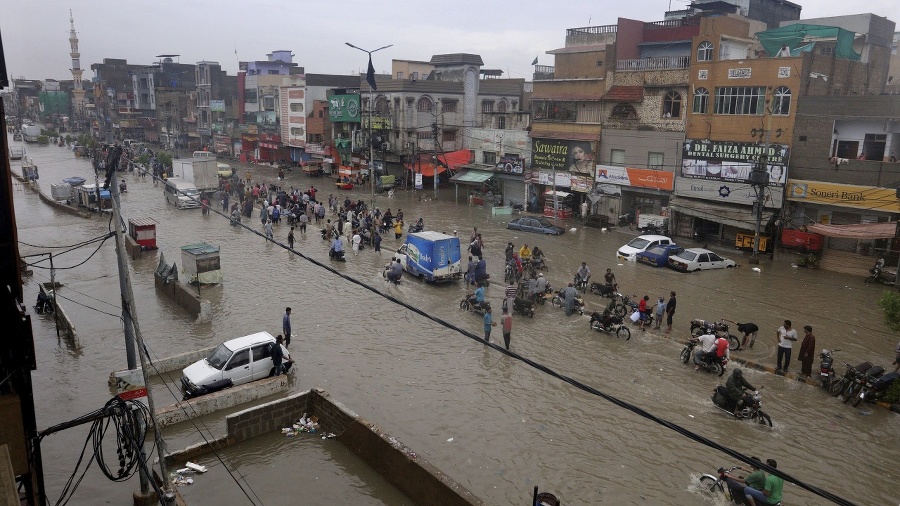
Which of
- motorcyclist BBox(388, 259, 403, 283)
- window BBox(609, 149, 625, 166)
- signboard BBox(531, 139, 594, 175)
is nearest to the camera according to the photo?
motorcyclist BBox(388, 259, 403, 283)

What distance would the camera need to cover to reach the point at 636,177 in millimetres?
34656

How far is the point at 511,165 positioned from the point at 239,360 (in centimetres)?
3048

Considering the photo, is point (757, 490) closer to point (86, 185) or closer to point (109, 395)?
point (109, 395)

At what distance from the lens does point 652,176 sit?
33.9 m

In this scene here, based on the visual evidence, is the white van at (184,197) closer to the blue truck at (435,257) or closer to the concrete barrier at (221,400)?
the blue truck at (435,257)

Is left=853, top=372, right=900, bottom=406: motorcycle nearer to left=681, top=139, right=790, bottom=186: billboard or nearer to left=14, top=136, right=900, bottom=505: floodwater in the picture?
left=14, top=136, right=900, bottom=505: floodwater

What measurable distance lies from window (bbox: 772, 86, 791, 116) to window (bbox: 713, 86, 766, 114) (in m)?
0.54

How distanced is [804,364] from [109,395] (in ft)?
55.4

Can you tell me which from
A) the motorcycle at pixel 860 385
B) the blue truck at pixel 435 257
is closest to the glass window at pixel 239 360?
the blue truck at pixel 435 257


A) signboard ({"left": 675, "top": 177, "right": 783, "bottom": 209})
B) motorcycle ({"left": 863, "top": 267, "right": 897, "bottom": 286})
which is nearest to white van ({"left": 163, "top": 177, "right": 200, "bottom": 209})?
signboard ({"left": 675, "top": 177, "right": 783, "bottom": 209})

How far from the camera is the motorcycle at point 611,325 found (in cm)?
1847

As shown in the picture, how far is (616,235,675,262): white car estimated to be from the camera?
27.8m

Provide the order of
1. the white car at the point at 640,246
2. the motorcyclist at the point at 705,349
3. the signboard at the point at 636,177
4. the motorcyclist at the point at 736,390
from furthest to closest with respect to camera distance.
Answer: the signboard at the point at 636,177
the white car at the point at 640,246
the motorcyclist at the point at 705,349
the motorcyclist at the point at 736,390

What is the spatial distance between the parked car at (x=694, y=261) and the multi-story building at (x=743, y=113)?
3521 mm
